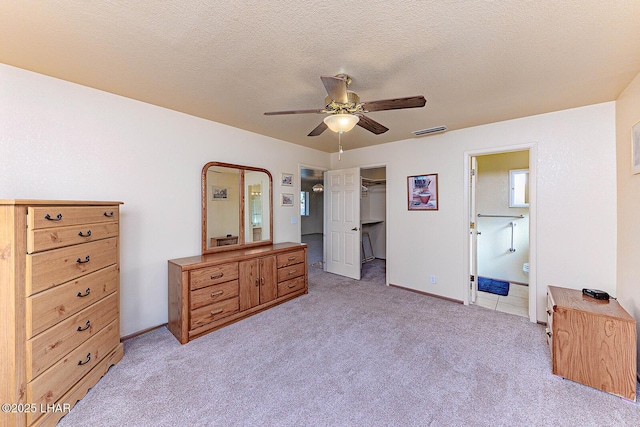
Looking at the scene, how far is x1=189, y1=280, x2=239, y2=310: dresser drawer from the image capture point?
2.49 metres

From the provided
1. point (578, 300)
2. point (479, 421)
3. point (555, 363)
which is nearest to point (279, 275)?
point (479, 421)

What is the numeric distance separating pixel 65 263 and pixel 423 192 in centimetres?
396

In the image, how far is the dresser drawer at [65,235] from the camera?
1378mm

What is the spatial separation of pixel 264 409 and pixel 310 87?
249cm

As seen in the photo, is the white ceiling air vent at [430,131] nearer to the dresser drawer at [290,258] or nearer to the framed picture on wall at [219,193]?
the dresser drawer at [290,258]

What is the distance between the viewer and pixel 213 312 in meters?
2.62

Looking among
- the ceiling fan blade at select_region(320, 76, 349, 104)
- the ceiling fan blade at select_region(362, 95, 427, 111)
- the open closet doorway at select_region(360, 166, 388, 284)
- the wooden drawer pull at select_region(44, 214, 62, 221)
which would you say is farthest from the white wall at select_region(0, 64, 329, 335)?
the open closet doorway at select_region(360, 166, 388, 284)

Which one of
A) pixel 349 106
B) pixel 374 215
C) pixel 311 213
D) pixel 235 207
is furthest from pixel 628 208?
pixel 311 213

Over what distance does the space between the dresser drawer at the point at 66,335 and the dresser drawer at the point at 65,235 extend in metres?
0.50

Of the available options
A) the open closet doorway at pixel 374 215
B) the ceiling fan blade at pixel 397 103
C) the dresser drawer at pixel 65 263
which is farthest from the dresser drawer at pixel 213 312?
the open closet doorway at pixel 374 215

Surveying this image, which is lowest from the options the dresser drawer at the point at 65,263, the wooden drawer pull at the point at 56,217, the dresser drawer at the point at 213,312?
the dresser drawer at the point at 213,312

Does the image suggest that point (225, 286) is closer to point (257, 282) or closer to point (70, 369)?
point (257, 282)

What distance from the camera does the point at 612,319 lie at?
176 cm

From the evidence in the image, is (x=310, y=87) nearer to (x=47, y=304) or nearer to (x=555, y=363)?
(x=47, y=304)
